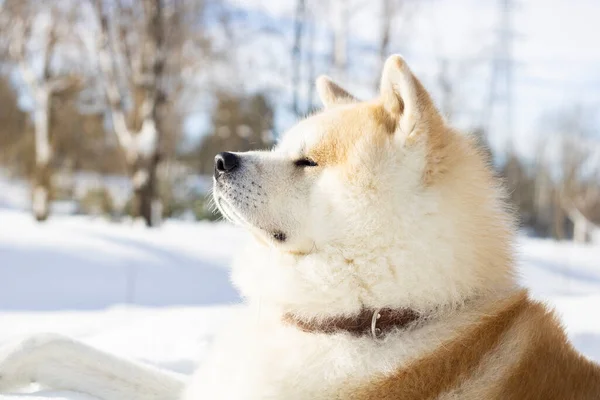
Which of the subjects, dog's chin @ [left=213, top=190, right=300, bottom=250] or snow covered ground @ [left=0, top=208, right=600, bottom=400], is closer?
dog's chin @ [left=213, top=190, right=300, bottom=250]

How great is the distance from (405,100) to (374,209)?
37cm

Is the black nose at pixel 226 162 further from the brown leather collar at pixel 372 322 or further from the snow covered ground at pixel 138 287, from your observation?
the brown leather collar at pixel 372 322

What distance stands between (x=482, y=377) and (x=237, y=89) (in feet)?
42.5

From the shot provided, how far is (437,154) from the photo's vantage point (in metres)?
1.92

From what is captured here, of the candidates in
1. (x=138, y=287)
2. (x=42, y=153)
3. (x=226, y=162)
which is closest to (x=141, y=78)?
(x=42, y=153)

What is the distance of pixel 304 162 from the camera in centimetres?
204

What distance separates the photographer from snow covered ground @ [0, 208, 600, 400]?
3727 mm

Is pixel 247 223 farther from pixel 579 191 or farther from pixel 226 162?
pixel 579 191

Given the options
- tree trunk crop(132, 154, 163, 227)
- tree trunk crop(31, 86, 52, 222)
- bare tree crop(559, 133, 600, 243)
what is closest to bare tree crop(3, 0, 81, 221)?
tree trunk crop(31, 86, 52, 222)

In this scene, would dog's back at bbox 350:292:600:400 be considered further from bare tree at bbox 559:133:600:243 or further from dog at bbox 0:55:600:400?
bare tree at bbox 559:133:600:243

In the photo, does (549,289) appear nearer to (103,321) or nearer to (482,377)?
(103,321)

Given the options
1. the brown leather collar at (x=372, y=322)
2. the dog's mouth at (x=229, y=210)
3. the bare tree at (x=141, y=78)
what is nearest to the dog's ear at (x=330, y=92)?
the dog's mouth at (x=229, y=210)

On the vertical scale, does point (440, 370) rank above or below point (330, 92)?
below

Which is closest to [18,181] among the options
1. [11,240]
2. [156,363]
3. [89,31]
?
[89,31]
